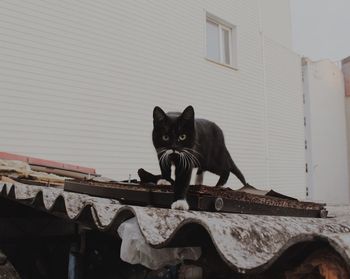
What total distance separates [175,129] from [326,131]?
41.5 feet

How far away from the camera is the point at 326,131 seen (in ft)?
43.5

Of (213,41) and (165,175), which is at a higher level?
(213,41)

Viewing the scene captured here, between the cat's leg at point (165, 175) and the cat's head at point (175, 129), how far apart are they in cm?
15

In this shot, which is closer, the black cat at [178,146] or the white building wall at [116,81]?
the black cat at [178,146]

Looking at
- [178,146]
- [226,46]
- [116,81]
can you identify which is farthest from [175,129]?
[226,46]

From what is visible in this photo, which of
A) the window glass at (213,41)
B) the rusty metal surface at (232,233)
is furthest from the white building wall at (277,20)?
the rusty metal surface at (232,233)

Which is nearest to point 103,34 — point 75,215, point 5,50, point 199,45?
Answer: point 5,50

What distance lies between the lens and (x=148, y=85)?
7.35 meters

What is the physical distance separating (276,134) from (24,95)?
7.58 metres

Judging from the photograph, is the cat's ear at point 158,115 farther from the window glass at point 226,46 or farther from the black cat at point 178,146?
the window glass at point 226,46

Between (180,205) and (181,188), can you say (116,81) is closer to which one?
(181,188)

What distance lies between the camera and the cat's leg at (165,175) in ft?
6.94

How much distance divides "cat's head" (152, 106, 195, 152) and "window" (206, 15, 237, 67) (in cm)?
732

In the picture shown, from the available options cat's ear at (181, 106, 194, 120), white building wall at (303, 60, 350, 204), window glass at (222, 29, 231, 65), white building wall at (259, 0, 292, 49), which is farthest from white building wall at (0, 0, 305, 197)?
cat's ear at (181, 106, 194, 120)
